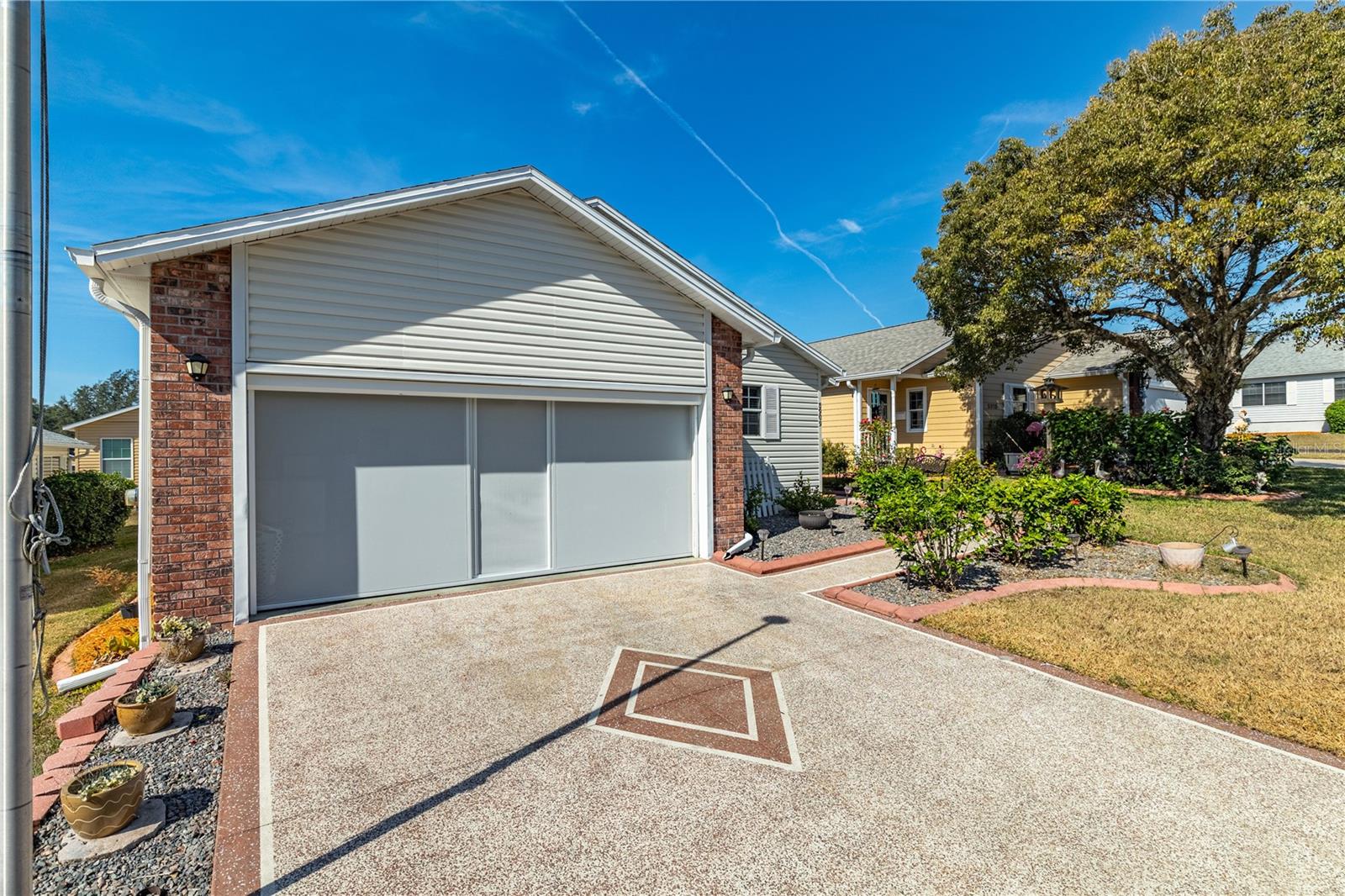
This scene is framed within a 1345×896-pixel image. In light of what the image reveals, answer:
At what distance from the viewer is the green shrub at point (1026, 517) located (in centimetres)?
715

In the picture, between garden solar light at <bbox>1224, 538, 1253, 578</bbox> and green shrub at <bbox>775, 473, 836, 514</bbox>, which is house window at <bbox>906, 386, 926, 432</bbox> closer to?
green shrub at <bbox>775, 473, 836, 514</bbox>

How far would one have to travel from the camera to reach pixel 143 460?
5.53 metres

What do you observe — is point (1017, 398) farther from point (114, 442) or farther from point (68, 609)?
point (114, 442)

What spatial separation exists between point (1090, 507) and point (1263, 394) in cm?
3269

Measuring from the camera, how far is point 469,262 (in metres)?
6.89

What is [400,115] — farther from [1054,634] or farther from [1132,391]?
[1132,391]

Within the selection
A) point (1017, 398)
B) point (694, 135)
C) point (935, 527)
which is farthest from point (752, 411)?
point (1017, 398)

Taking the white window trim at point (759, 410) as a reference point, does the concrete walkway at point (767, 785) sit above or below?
below

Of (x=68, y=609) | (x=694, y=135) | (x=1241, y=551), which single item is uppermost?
(x=694, y=135)

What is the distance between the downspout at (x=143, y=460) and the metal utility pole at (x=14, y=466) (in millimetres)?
4453

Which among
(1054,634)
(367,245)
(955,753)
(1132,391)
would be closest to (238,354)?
(367,245)

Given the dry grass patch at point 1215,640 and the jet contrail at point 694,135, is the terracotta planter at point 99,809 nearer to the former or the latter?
the dry grass patch at point 1215,640

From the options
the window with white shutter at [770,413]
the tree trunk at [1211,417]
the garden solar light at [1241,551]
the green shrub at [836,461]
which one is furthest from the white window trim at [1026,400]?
the garden solar light at [1241,551]

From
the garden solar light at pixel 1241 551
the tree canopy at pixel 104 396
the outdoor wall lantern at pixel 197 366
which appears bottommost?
the garden solar light at pixel 1241 551
